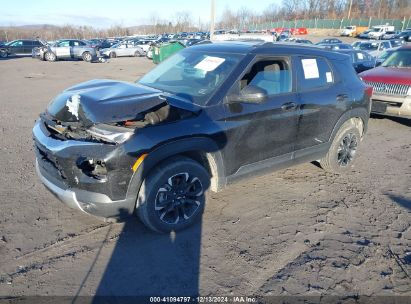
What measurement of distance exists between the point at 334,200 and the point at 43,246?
3.46 m

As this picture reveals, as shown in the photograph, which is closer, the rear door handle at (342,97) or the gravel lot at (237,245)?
the gravel lot at (237,245)

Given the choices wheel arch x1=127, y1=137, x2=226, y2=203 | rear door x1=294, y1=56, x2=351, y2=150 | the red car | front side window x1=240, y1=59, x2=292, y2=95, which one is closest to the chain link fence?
the red car

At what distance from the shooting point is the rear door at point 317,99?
418 centimetres

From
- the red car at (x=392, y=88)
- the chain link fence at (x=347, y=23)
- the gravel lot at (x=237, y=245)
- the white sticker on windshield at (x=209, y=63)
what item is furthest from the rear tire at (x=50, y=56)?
the chain link fence at (x=347, y=23)

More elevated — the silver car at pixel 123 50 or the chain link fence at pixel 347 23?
the chain link fence at pixel 347 23

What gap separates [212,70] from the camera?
3814mm

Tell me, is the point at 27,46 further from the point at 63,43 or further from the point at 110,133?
the point at 110,133

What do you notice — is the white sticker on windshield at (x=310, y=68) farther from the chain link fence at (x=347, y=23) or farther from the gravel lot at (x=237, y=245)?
the chain link fence at (x=347, y=23)

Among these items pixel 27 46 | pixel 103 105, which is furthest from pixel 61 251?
pixel 27 46

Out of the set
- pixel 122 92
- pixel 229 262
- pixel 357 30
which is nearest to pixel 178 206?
pixel 229 262

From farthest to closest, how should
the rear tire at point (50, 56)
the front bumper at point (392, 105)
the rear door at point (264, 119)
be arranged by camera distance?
the rear tire at point (50, 56)
the front bumper at point (392, 105)
the rear door at point (264, 119)

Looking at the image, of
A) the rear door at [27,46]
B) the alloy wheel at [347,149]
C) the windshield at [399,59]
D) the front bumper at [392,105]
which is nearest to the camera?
the alloy wheel at [347,149]

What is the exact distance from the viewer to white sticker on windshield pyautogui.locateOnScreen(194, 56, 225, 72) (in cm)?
385

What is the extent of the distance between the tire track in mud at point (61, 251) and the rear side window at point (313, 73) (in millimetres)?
2853
